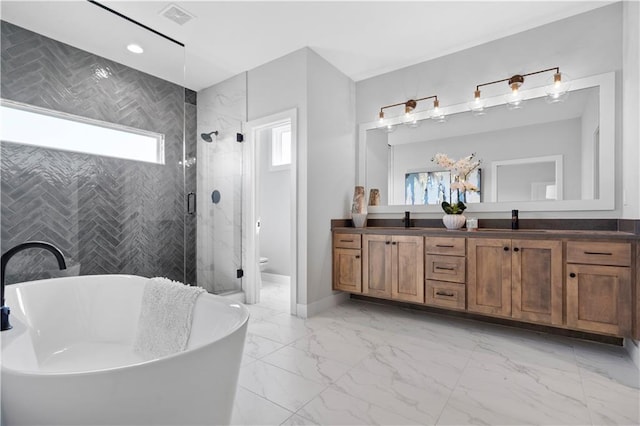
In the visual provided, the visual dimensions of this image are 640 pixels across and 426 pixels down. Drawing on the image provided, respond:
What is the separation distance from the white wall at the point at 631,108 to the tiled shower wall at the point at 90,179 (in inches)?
147

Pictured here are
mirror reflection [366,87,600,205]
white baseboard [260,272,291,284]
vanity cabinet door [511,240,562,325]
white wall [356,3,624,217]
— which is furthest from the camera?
white baseboard [260,272,291,284]

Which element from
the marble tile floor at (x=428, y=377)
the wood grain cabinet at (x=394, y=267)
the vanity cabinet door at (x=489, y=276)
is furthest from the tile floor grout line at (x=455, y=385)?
the wood grain cabinet at (x=394, y=267)

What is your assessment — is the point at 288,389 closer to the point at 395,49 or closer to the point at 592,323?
the point at 592,323

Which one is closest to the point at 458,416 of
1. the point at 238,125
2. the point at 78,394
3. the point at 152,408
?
the point at 152,408

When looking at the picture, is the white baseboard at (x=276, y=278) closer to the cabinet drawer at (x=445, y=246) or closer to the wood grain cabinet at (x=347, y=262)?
the wood grain cabinet at (x=347, y=262)

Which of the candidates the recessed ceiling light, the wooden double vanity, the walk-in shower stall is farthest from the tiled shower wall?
the wooden double vanity

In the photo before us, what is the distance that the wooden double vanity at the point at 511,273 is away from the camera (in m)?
2.10

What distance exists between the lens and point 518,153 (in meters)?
2.91

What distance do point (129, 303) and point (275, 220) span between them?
292 cm

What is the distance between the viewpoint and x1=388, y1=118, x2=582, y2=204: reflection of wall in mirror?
2.67 meters

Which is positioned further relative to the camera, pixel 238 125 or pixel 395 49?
pixel 238 125

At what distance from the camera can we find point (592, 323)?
216cm

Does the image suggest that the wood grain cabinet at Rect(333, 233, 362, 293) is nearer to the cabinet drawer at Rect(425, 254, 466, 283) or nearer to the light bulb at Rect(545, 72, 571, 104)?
the cabinet drawer at Rect(425, 254, 466, 283)

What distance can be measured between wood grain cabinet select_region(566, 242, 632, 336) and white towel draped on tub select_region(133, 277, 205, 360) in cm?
253
